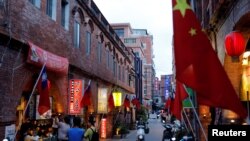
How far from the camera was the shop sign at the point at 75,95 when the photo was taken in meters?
18.2

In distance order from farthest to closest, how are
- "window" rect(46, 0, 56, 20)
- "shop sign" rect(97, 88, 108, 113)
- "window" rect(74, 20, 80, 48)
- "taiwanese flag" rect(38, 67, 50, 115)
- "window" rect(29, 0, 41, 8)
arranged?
1. "shop sign" rect(97, 88, 108, 113)
2. "window" rect(74, 20, 80, 48)
3. "window" rect(46, 0, 56, 20)
4. "window" rect(29, 0, 41, 8)
5. "taiwanese flag" rect(38, 67, 50, 115)

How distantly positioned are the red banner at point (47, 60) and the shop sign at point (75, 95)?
141 cm

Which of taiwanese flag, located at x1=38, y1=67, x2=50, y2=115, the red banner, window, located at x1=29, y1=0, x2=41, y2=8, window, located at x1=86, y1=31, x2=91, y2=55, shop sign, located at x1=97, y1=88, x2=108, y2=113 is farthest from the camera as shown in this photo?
shop sign, located at x1=97, y1=88, x2=108, y2=113

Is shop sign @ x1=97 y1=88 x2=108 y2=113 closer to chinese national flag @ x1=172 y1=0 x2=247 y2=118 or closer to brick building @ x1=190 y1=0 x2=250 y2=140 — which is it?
brick building @ x1=190 y1=0 x2=250 y2=140

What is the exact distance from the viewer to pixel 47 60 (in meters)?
14.6

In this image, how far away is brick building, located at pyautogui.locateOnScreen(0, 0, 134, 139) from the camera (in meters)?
12.0

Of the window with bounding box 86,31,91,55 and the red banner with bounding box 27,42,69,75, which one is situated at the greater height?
the window with bounding box 86,31,91,55

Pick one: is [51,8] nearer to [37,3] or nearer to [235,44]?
[37,3]

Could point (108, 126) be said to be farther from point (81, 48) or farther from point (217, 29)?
point (217, 29)

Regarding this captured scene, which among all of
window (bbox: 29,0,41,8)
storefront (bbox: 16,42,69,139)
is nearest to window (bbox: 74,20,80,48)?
storefront (bbox: 16,42,69,139)

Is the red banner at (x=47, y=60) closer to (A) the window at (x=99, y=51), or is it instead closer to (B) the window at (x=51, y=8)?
(B) the window at (x=51, y=8)

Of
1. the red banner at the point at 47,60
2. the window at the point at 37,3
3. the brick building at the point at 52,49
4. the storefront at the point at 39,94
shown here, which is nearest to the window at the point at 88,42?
the brick building at the point at 52,49

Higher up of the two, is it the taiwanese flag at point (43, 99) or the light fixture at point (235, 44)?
the light fixture at point (235, 44)

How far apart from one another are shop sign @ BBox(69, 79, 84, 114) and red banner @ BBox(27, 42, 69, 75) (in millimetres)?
1413
